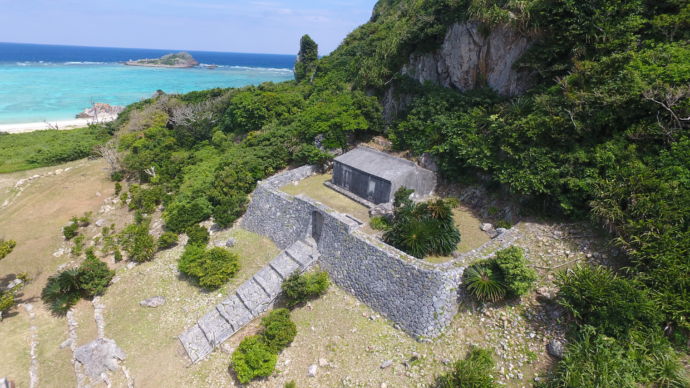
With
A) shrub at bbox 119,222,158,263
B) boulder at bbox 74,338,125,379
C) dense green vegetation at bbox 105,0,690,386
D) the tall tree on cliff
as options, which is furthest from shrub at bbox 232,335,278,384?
the tall tree on cliff

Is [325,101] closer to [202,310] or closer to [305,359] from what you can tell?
[202,310]

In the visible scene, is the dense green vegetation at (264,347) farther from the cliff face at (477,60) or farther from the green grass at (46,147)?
the green grass at (46,147)

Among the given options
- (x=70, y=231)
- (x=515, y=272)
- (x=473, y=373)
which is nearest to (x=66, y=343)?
(x=70, y=231)

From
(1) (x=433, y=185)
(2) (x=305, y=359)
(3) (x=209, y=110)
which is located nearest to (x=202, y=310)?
(2) (x=305, y=359)

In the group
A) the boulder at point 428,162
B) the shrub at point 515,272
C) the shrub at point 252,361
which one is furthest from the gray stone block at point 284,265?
the boulder at point 428,162

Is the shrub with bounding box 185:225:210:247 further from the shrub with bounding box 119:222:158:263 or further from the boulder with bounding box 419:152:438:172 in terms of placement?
the boulder with bounding box 419:152:438:172
